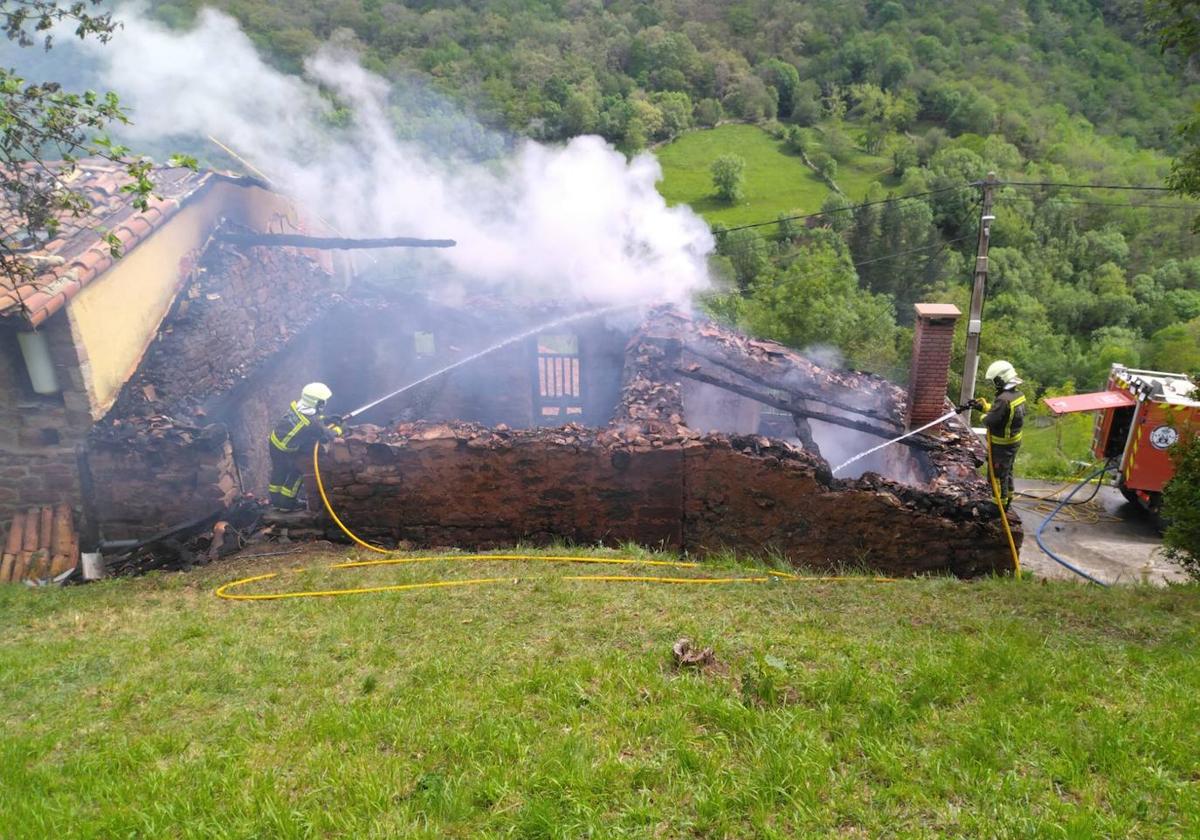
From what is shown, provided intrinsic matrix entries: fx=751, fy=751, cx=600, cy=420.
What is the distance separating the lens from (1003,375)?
9336mm

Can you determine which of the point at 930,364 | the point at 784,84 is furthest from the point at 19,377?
the point at 784,84

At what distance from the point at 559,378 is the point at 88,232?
7418 mm

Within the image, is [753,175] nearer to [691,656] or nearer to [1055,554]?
[1055,554]

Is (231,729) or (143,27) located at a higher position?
(143,27)

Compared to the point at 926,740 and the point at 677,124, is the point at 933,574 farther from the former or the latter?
the point at 677,124

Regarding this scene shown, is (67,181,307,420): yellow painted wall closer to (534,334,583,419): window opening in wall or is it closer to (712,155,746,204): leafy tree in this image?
(534,334,583,419): window opening in wall

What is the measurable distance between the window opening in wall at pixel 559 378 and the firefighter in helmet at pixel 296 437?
538 cm

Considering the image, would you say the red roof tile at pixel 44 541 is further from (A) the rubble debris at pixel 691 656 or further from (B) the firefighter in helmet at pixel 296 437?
(A) the rubble debris at pixel 691 656

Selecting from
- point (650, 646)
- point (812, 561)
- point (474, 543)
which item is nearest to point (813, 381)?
point (812, 561)

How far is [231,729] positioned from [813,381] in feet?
31.4

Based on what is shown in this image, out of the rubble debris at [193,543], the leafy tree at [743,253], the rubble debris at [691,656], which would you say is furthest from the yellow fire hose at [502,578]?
the leafy tree at [743,253]

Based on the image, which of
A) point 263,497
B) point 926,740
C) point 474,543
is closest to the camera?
point 926,740

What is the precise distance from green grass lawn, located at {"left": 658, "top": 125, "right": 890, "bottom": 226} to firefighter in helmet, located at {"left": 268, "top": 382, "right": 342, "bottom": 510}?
3355 centimetres

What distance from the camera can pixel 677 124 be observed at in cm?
4853
